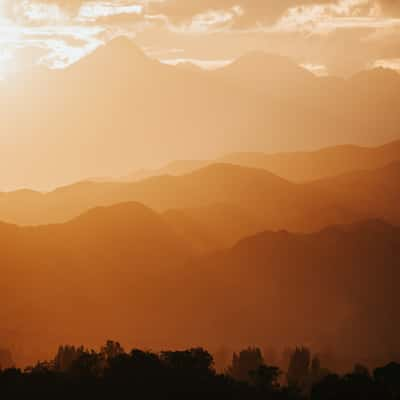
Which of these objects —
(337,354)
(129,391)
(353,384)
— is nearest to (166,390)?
(129,391)

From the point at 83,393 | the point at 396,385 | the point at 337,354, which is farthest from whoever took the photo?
the point at 337,354

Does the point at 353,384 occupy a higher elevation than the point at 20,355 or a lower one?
higher

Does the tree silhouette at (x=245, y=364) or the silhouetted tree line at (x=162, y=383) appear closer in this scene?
the silhouetted tree line at (x=162, y=383)

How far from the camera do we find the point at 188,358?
7769 cm

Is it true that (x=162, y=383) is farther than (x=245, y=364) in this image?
No

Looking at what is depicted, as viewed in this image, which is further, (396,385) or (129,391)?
(396,385)

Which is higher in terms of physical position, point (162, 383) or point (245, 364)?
point (162, 383)

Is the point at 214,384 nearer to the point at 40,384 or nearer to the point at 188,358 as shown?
the point at 188,358

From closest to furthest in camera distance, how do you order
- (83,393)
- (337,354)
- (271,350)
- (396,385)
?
(83,393), (396,385), (271,350), (337,354)

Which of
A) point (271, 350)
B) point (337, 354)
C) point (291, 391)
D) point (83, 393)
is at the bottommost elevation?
point (337, 354)

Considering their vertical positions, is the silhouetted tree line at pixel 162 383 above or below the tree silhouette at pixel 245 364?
above

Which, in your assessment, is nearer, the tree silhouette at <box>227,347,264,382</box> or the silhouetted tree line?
the silhouetted tree line

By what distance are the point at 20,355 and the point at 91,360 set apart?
12723cm

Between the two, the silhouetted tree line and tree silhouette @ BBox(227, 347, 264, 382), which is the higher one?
the silhouetted tree line
